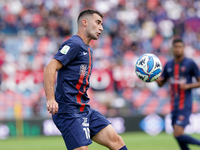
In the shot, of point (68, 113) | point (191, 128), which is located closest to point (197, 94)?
point (191, 128)

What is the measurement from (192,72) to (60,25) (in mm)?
11316

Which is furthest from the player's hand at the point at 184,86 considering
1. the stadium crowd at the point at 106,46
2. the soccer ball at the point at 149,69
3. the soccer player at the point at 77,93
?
the stadium crowd at the point at 106,46

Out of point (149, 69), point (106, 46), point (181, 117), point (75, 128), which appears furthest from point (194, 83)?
point (106, 46)

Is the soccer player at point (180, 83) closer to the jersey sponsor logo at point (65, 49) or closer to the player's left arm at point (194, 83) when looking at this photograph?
the player's left arm at point (194, 83)

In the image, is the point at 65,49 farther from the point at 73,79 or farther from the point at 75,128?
the point at 75,128

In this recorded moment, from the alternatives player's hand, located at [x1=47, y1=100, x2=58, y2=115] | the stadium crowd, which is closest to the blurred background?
the stadium crowd

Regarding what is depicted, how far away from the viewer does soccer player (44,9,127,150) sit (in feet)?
15.4

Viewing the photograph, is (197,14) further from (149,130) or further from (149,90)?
(149,130)

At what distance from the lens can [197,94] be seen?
1442 cm

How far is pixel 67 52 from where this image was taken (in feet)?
15.5

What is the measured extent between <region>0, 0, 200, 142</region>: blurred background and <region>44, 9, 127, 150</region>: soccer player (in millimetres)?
8700

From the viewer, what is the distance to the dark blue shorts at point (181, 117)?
7.53 metres

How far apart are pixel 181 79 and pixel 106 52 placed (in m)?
9.62

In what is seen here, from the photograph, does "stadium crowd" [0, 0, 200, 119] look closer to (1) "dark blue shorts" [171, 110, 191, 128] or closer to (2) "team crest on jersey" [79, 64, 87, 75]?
(1) "dark blue shorts" [171, 110, 191, 128]
